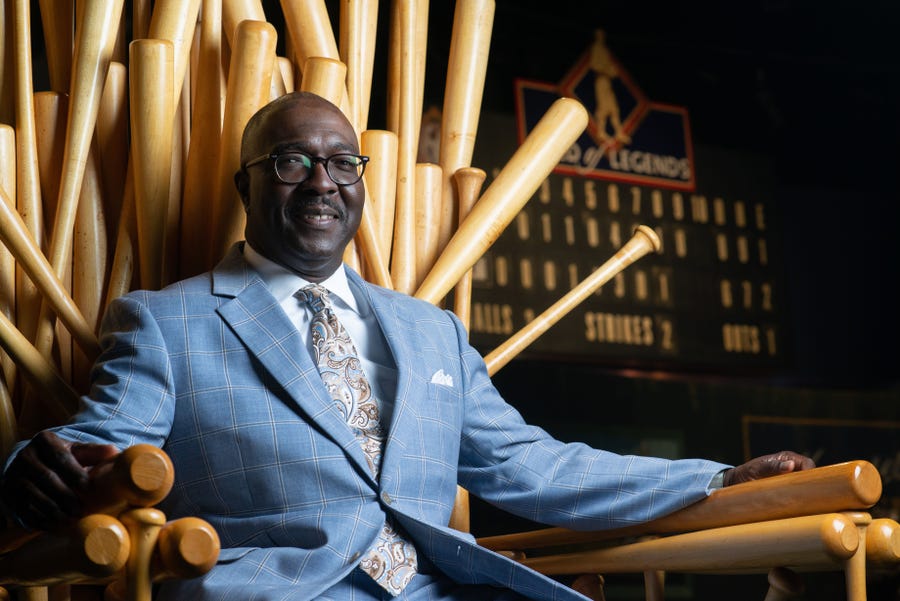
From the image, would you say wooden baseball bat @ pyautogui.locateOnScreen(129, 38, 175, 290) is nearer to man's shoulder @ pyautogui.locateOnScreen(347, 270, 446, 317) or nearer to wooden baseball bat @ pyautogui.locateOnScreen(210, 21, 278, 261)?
wooden baseball bat @ pyautogui.locateOnScreen(210, 21, 278, 261)

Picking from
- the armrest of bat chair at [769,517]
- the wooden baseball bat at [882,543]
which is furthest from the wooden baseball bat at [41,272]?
the wooden baseball bat at [882,543]

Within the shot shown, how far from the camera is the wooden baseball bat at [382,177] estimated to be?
194cm

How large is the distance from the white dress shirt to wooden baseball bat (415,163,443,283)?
34 cm

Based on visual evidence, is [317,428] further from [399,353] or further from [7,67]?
[7,67]

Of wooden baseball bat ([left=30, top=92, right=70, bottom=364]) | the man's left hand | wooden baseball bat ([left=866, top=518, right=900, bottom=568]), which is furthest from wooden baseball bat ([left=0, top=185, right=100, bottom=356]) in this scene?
wooden baseball bat ([left=866, top=518, right=900, bottom=568])

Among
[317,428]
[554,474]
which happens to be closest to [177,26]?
[317,428]

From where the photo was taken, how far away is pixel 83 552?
1095mm

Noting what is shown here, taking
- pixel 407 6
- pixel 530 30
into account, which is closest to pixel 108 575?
pixel 407 6

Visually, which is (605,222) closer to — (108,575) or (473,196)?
(473,196)

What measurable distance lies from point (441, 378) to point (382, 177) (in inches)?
15.9

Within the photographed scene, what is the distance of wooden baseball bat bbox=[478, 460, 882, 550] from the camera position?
4.45 ft

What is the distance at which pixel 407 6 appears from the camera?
2.10 m

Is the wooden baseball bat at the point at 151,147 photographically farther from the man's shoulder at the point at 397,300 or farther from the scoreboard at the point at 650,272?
the scoreboard at the point at 650,272

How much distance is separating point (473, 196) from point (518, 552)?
0.59 meters
